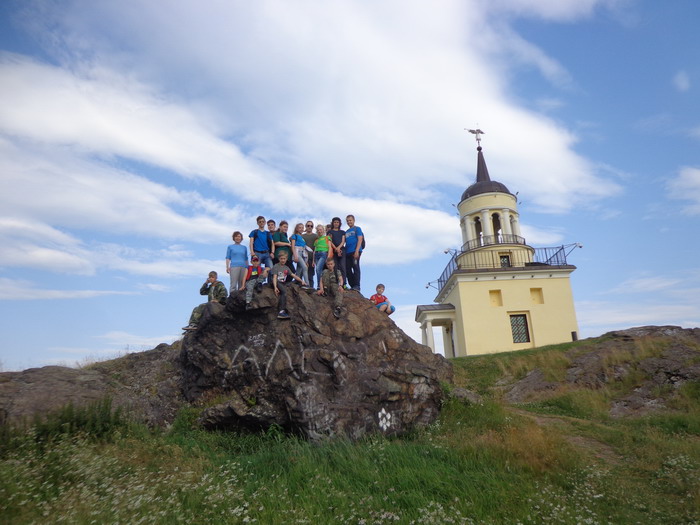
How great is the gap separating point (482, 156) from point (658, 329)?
18714mm

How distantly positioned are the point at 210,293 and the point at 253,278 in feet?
5.36

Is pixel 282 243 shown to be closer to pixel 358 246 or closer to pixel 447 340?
pixel 358 246

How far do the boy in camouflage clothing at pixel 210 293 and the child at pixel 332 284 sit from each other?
266 cm

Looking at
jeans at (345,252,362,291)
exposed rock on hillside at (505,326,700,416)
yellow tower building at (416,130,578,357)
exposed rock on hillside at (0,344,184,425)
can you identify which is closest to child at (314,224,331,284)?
jeans at (345,252,362,291)

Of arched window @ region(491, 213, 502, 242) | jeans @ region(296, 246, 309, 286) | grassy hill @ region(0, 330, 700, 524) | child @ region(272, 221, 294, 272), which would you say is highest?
arched window @ region(491, 213, 502, 242)

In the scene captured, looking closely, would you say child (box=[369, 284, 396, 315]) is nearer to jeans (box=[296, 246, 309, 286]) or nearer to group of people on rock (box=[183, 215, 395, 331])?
group of people on rock (box=[183, 215, 395, 331])

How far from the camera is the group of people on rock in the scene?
11.0 meters

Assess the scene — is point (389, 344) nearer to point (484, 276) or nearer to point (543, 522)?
point (543, 522)

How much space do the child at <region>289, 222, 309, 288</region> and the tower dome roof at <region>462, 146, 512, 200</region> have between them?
2329 cm

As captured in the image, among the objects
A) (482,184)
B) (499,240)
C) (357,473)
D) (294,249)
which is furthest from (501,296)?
(357,473)

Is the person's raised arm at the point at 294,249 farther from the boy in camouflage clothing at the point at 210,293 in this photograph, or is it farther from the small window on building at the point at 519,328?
the small window on building at the point at 519,328

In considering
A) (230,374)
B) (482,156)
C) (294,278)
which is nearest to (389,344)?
(294,278)

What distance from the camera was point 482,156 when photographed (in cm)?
3500

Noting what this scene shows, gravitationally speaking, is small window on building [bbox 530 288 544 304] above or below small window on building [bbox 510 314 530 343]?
above
